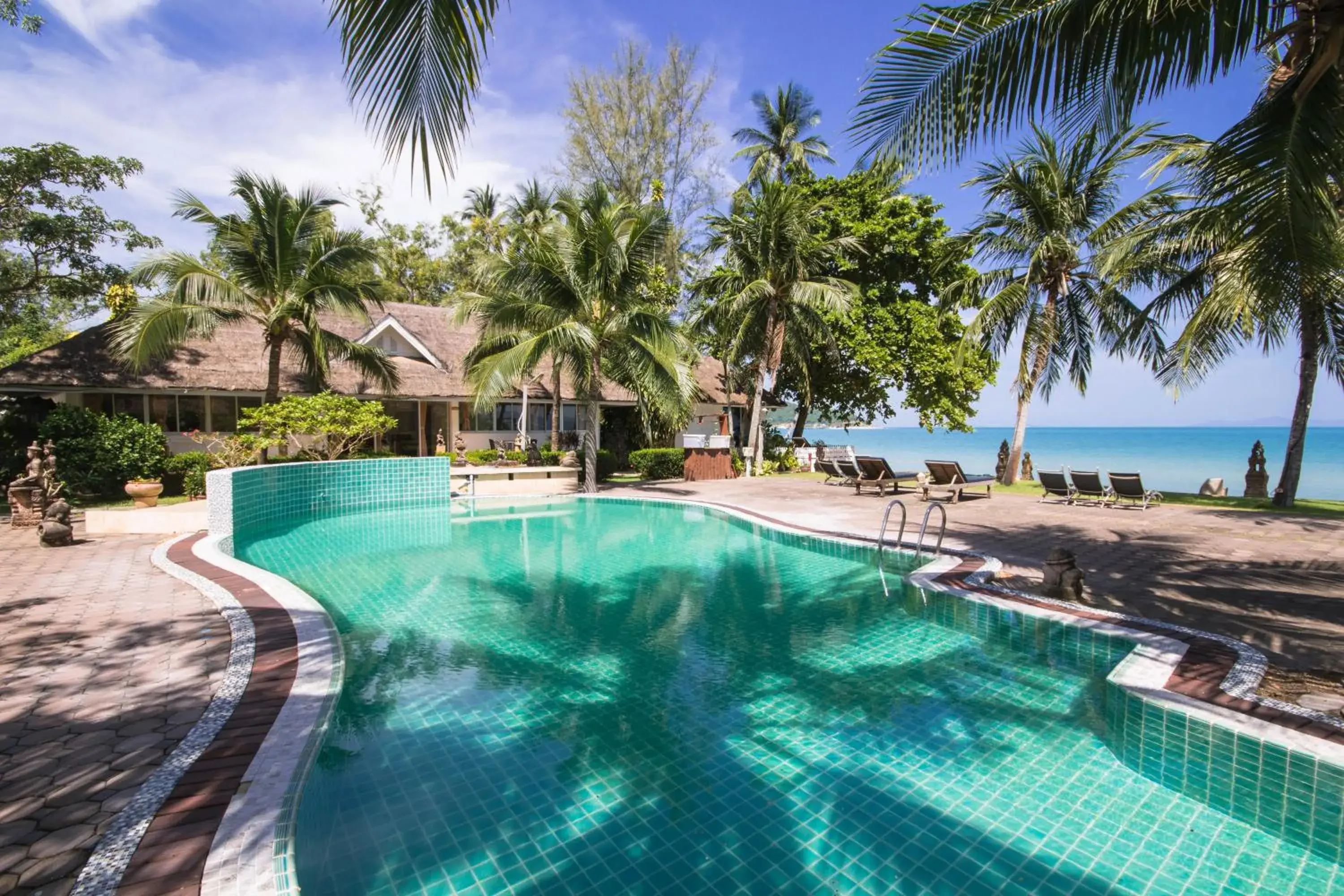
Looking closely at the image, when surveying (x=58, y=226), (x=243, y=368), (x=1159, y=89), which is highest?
(x=58, y=226)

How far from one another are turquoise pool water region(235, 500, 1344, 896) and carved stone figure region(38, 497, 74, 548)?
194 inches

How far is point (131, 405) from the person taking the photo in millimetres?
17422

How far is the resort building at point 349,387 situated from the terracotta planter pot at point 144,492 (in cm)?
548

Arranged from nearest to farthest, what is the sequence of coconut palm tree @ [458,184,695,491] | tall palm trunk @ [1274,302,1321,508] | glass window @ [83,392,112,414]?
tall palm trunk @ [1274,302,1321,508] < coconut palm tree @ [458,184,695,491] < glass window @ [83,392,112,414]

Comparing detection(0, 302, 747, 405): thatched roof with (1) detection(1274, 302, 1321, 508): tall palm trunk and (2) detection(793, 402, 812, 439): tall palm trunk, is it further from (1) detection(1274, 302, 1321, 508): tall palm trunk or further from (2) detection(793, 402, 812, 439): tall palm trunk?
(1) detection(1274, 302, 1321, 508): tall palm trunk

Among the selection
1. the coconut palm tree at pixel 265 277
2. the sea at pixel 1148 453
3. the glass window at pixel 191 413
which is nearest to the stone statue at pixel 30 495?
the coconut palm tree at pixel 265 277

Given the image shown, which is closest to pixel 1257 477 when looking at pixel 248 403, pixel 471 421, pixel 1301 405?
pixel 1301 405

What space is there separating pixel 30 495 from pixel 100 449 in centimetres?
330

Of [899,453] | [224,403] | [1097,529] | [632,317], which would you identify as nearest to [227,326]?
[224,403]

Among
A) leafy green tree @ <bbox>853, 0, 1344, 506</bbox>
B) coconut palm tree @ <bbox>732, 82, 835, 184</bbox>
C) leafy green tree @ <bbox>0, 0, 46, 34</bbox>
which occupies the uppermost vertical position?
coconut palm tree @ <bbox>732, 82, 835, 184</bbox>

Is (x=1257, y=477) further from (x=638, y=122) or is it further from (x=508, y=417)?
(x=638, y=122)

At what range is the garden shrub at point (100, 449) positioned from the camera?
14.0 metres

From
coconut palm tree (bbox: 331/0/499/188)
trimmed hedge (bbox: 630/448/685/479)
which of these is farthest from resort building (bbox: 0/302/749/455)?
coconut palm tree (bbox: 331/0/499/188)

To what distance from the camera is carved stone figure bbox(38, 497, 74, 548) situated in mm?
9367
